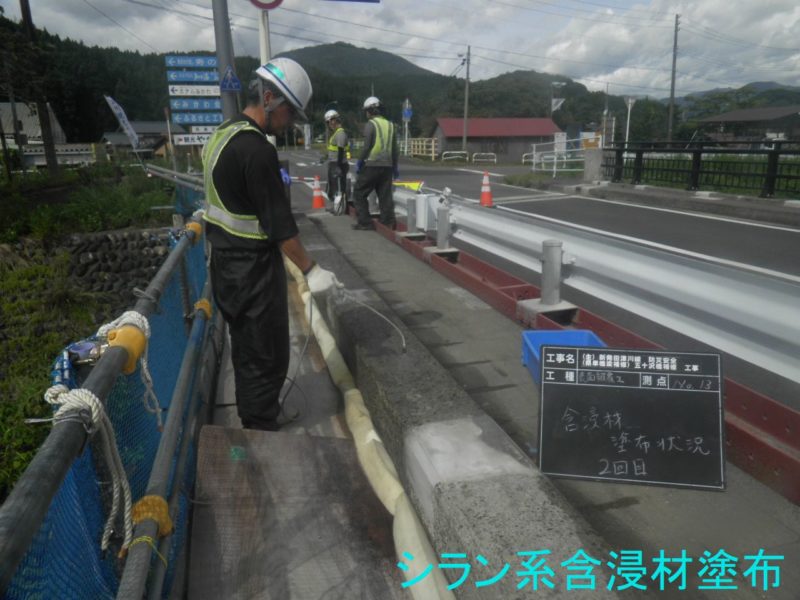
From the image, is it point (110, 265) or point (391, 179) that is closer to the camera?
point (391, 179)

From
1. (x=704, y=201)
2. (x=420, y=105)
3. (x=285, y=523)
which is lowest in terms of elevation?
(x=285, y=523)

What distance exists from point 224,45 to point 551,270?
5797 mm

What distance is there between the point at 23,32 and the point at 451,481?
24779 mm

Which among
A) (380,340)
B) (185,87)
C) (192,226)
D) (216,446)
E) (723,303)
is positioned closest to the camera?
(723,303)

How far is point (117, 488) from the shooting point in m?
1.59

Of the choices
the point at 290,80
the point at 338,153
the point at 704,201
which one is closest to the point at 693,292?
the point at 290,80

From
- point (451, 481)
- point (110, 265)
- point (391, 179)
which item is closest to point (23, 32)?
point (110, 265)

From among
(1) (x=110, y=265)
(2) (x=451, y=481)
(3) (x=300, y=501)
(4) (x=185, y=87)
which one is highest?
(4) (x=185, y=87)

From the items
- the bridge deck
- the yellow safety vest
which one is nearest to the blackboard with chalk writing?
the bridge deck

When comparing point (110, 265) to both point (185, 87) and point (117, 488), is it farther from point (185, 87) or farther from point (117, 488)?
point (117, 488)

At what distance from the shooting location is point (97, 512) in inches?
68.8

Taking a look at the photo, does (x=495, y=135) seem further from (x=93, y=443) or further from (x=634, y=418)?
(x=93, y=443)

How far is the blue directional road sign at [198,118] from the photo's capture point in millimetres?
13422

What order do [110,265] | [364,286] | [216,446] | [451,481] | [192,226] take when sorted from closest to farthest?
1. [451,481]
2. [216,446]
3. [192,226]
4. [364,286]
5. [110,265]
